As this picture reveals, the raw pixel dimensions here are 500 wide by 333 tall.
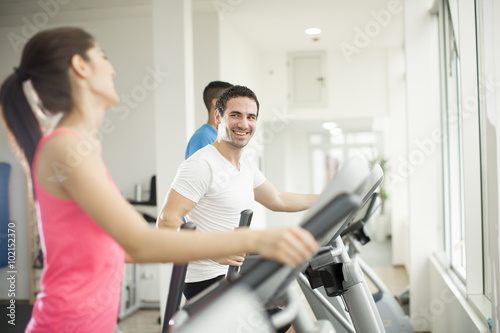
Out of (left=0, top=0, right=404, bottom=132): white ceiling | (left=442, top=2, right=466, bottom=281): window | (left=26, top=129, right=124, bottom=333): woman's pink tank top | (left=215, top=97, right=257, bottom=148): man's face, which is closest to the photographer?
(left=26, top=129, right=124, bottom=333): woman's pink tank top

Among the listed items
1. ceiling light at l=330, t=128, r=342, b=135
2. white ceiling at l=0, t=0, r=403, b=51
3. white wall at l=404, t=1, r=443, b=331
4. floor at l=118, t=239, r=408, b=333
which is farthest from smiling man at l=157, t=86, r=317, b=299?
ceiling light at l=330, t=128, r=342, b=135

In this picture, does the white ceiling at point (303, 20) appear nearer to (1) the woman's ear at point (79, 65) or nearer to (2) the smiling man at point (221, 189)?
(2) the smiling man at point (221, 189)

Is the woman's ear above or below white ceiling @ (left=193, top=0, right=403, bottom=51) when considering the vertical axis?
below

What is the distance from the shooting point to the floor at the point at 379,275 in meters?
4.15

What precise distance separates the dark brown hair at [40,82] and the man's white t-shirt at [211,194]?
813mm

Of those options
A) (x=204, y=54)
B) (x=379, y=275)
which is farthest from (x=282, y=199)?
(x=379, y=275)

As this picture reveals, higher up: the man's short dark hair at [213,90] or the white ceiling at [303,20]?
the white ceiling at [303,20]

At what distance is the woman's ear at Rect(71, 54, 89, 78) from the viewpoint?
3.32 ft

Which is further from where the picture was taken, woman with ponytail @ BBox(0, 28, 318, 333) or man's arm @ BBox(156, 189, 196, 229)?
man's arm @ BBox(156, 189, 196, 229)

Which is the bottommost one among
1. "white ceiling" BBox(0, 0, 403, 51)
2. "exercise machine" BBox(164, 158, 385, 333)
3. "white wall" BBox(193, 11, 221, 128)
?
"exercise machine" BBox(164, 158, 385, 333)

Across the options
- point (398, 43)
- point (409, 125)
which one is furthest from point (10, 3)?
point (398, 43)

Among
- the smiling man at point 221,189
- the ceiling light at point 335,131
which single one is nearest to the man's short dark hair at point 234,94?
the smiling man at point 221,189

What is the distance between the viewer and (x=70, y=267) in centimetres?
99

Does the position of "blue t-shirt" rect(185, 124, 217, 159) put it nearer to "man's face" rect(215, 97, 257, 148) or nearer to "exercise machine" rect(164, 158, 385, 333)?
"man's face" rect(215, 97, 257, 148)
